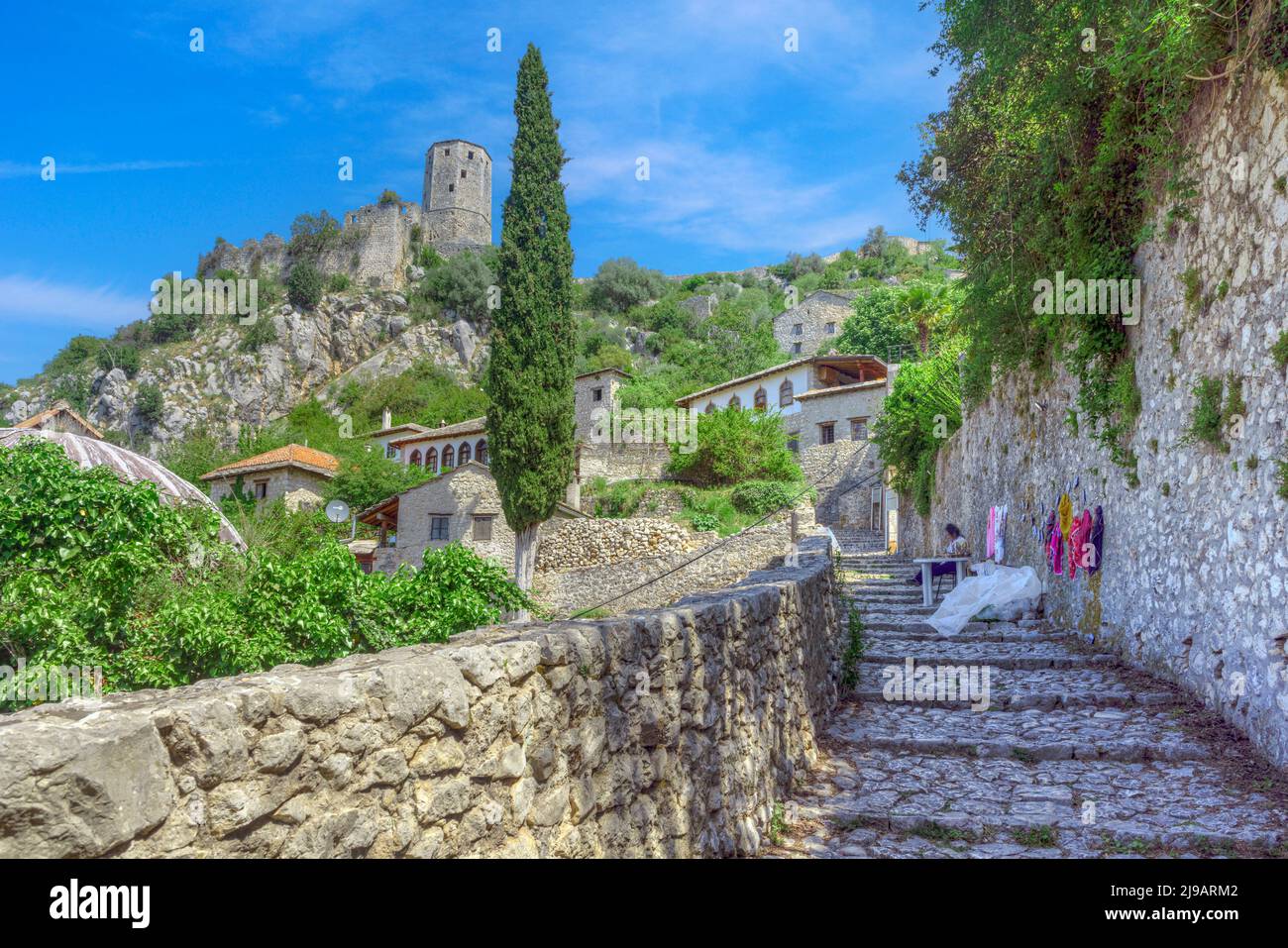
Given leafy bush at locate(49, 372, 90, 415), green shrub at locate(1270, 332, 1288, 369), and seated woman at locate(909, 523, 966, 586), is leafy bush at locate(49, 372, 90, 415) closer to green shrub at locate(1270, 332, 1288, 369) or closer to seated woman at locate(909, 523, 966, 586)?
seated woman at locate(909, 523, 966, 586)

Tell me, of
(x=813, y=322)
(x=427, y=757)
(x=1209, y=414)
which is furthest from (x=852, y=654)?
(x=813, y=322)

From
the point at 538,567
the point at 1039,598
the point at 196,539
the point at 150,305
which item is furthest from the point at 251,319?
the point at 1039,598

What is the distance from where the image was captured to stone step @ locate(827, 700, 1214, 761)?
5.14 meters

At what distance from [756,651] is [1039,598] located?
20.0ft

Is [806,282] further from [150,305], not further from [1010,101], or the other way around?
[1010,101]

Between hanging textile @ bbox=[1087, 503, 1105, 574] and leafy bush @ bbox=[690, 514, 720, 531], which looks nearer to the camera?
hanging textile @ bbox=[1087, 503, 1105, 574]

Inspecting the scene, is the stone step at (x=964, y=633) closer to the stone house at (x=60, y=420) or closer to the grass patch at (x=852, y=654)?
the grass patch at (x=852, y=654)

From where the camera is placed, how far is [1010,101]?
9.66 metres

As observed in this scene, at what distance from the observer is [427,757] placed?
6.92ft

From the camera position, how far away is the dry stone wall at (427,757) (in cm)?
147

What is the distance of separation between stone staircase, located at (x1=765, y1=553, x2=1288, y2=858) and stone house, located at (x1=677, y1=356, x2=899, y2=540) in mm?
20406

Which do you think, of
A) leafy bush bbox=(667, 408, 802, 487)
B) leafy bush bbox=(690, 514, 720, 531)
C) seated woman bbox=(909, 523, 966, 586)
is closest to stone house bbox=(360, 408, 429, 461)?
leafy bush bbox=(667, 408, 802, 487)

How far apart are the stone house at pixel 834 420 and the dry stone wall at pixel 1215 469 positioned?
65.6 feet
